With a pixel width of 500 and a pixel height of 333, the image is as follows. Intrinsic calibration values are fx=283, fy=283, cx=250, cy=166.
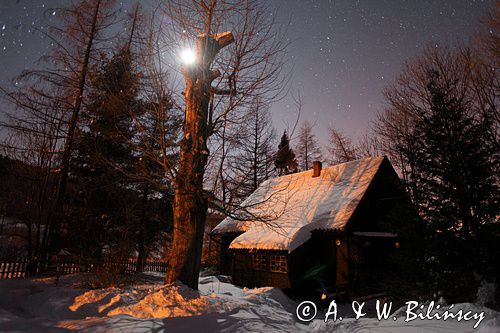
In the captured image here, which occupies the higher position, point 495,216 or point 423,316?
point 495,216

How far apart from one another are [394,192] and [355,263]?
5.40 m

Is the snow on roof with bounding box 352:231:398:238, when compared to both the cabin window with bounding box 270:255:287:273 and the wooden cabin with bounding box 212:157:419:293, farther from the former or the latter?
the cabin window with bounding box 270:255:287:273

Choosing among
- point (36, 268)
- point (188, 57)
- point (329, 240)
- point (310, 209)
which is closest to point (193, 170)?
point (188, 57)

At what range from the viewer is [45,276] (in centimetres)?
1150

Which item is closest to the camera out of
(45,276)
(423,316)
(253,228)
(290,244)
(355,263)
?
(423,316)

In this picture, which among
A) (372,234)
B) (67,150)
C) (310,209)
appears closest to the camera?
(67,150)

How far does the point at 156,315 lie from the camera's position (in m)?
6.12

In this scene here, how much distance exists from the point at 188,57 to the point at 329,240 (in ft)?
34.5

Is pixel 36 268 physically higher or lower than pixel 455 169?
lower

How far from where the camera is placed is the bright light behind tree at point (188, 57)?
28.3 feet

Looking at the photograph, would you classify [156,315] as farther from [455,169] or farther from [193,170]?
[455,169]

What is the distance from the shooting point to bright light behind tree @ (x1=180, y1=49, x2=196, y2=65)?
863 cm

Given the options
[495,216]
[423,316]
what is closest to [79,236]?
[423,316]

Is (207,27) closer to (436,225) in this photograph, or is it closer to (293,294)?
(436,225)
